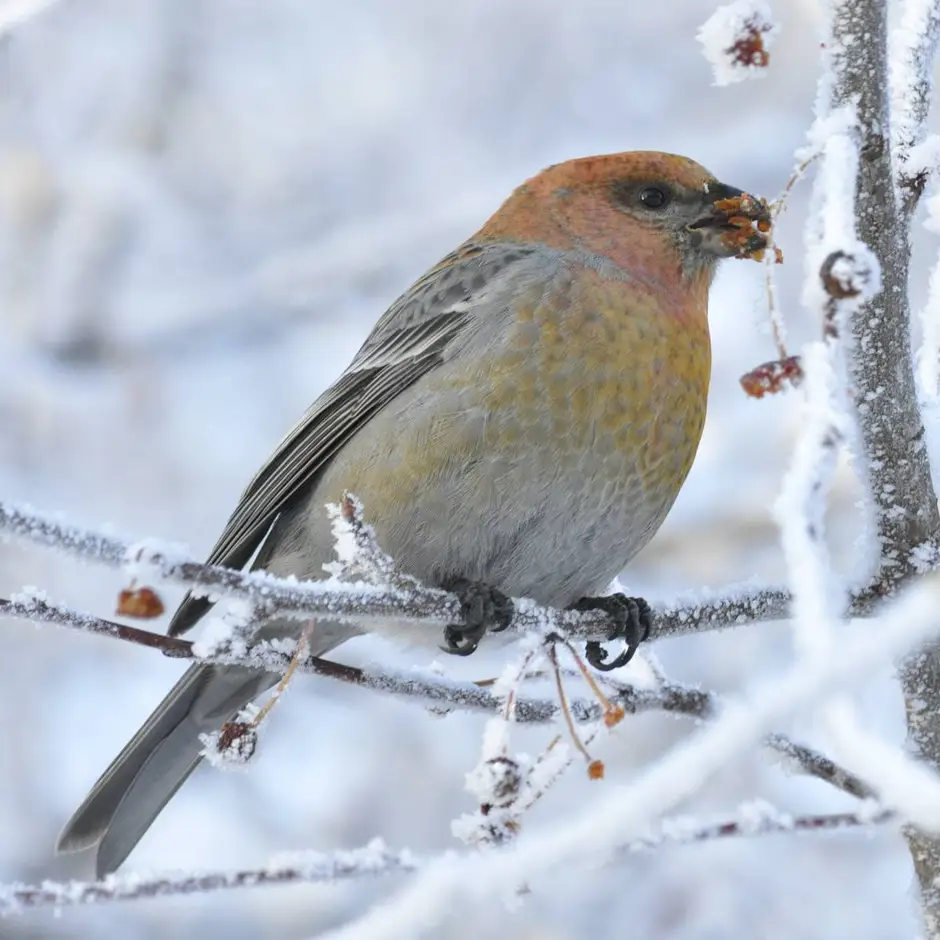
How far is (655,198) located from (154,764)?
175cm

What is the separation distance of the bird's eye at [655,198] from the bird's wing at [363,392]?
1.03 ft

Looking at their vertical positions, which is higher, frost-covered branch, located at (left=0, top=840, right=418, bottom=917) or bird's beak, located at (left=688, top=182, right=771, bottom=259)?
bird's beak, located at (left=688, top=182, right=771, bottom=259)

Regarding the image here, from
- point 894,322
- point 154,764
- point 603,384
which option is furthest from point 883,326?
point 154,764

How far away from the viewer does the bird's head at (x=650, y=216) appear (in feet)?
9.62

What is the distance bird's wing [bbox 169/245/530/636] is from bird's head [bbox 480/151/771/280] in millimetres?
163

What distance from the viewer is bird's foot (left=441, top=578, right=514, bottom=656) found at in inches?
94.7

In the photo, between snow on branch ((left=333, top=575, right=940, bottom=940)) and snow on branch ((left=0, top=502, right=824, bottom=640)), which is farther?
snow on branch ((left=0, top=502, right=824, bottom=640))

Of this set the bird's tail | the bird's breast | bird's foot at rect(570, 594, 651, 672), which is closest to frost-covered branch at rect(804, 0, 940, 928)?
bird's foot at rect(570, 594, 651, 672)

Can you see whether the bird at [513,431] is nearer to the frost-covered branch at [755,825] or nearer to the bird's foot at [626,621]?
the bird's foot at [626,621]

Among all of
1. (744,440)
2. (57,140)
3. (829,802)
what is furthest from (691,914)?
(57,140)

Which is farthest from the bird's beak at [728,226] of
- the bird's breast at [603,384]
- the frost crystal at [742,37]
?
the frost crystal at [742,37]

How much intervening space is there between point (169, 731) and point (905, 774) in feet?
7.29

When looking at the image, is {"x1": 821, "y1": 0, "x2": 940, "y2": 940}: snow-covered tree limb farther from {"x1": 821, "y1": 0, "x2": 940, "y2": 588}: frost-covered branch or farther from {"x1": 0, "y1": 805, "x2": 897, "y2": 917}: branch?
{"x1": 0, "y1": 805, "x2": 897, "y2": 917}: branch

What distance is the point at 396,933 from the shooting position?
108 cm
